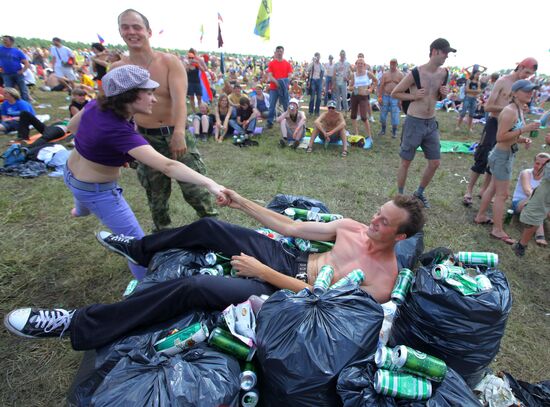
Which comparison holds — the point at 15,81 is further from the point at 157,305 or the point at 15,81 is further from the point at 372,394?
the point at 372,394

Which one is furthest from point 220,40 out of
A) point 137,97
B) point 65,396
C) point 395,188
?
point 65,396

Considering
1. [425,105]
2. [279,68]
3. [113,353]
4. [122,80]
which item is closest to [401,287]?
[113,353]

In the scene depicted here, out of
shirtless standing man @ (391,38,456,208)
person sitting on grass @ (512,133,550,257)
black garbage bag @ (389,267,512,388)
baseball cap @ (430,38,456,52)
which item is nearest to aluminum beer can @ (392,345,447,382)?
black garbage bag @ (389,267,512,388)

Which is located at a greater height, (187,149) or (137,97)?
(137,97)

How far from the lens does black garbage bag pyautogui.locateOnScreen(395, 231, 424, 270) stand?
2857mm

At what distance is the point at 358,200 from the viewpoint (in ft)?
16.4

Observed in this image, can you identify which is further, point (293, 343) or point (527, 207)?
point (527, 207)

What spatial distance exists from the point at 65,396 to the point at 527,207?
16.4 ft

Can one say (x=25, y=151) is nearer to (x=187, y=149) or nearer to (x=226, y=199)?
(x=187, y=149)

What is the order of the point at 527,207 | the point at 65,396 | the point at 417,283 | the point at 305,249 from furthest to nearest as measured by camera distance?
the point at 527,207 → the point at 305,249 → the point at 65,396 → the point at 417,283

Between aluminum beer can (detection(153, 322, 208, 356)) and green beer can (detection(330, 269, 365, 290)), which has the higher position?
green beer can (detection(330, 269, 365, 290))

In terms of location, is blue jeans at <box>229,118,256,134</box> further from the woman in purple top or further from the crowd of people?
the woman in purple top

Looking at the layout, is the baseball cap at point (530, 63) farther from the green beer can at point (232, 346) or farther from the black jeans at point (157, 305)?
the green beer can at point (232, 346)

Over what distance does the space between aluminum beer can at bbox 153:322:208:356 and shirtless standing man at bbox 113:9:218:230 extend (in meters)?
1.71
